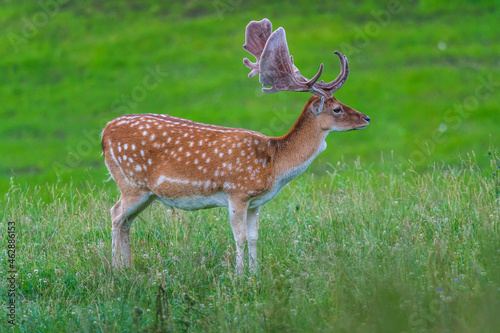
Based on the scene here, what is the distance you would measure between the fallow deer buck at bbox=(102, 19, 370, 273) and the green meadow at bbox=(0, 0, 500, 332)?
18.7 inches

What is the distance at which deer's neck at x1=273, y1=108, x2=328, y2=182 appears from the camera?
7109 mm

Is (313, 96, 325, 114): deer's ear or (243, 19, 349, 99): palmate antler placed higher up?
(243, 19, 349, 99): palmate antler

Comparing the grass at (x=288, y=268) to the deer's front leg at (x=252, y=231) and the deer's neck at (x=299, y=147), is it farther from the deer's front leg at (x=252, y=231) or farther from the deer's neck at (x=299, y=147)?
the deer's neck at (x=299, y=147)

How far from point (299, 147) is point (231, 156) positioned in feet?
2.07

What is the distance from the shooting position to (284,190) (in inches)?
405

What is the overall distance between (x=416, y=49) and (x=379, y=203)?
1622 cm

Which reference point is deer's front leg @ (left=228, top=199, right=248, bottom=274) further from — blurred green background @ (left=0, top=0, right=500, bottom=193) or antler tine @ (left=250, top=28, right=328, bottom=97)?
blurred green background @ (left=0, top=0, right=500, bottom=193)

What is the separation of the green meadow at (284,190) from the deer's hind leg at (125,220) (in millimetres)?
158

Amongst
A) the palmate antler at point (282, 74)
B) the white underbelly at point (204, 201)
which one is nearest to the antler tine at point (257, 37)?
the palmate antler at point (282, 74)

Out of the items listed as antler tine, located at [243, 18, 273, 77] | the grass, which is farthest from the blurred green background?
antler tine, located at [243, 18, 273, 77]

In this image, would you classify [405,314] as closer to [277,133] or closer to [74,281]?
[74,281]

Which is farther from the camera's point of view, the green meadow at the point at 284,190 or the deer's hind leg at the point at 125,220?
the deer's hind leg at the point at 125,220

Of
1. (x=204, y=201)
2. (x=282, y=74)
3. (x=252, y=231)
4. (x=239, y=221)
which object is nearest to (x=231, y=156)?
(x=204, y=201)

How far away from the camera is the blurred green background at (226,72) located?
19.3 m
